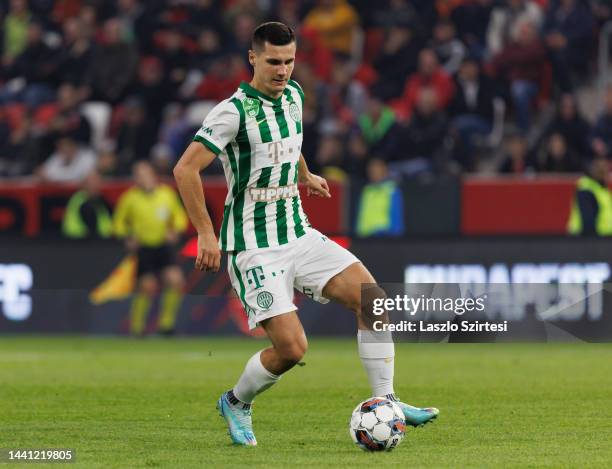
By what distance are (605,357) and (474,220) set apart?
15.9 feet

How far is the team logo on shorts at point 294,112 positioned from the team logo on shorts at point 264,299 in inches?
39.1

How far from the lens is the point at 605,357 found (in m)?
13.8

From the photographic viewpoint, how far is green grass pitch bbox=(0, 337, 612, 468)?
7.25m

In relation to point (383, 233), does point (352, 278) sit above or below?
above

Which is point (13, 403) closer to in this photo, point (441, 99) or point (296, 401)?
point (296, 401)

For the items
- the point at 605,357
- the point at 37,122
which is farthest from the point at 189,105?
the point at 605,357

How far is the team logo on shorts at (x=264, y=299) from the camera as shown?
299 inches

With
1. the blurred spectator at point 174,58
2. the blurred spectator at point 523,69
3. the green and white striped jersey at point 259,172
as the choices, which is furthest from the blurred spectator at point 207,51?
the green and white striped jersey at point 259,172

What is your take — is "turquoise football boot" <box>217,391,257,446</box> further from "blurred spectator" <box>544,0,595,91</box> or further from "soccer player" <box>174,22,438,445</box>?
Answer: "blurred spectator" <box>544,0,595,91</box>

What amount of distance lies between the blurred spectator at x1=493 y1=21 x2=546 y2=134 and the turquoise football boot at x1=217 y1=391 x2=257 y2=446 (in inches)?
490

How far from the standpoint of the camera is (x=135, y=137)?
21250mm

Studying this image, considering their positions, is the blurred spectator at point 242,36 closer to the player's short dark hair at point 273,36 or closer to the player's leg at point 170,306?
the player's leg at point 170,306

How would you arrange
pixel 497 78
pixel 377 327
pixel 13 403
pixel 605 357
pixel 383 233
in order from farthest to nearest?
pixel 497 78 → pixel 383 233 → pixel 605 357 → pixel 13 403 → pixel 377 327

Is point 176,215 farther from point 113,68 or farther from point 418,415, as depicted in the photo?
point 418,415
